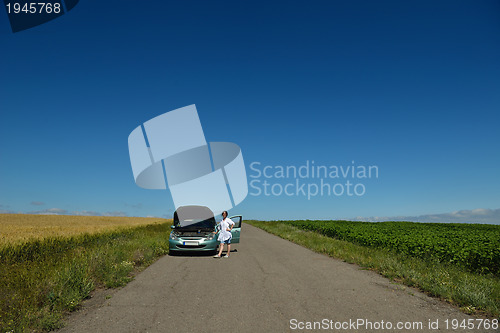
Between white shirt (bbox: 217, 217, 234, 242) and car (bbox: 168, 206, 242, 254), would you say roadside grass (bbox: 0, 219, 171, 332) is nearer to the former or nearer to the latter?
car (bbox: 168, 206, 242, 254)

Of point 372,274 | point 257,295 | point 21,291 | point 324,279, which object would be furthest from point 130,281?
point 372,274

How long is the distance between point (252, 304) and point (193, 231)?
24.5ft

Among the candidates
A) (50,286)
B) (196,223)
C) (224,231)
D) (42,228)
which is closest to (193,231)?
(196,223)

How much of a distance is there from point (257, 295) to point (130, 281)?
3394mm

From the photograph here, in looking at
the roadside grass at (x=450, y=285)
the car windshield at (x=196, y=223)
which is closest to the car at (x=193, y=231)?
the car windshield at (x=196, y=223)

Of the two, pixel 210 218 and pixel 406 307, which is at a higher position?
pixel 210 218

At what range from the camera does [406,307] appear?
228 inches

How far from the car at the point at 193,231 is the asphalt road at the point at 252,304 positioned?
331 centimetres

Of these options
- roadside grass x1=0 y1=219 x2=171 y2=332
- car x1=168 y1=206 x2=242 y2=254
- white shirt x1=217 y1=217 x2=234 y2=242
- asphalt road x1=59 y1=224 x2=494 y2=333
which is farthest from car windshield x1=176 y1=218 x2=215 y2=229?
asphalt road x1=59 y1=224 x2=494 y2=333

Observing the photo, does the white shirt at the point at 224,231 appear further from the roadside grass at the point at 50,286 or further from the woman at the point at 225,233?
the roadside grass at the point at 50,286

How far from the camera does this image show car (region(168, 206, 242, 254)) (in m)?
12.4

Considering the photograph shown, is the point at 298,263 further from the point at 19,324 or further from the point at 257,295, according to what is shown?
the point at 19,324

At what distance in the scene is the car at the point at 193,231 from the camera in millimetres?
12427

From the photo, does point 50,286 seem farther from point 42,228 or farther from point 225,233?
point 42,228
